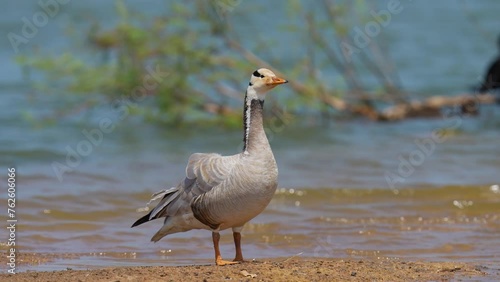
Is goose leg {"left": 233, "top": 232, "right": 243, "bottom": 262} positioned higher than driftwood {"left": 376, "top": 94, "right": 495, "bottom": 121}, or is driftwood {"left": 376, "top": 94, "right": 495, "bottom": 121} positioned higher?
driftwood {"left": 376, "top": 94, "right": 495, "bottom": 121}

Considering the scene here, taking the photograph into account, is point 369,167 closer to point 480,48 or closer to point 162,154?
point 162,154

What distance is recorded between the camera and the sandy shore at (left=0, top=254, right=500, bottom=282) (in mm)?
6703

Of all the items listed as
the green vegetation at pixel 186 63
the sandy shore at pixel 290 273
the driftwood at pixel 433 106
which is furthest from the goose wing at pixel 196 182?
the driftwood at pixel 433 106

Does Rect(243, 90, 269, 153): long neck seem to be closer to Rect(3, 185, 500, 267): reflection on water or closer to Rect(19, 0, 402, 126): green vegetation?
Rect(3, 185, 500, 267): reflection on water

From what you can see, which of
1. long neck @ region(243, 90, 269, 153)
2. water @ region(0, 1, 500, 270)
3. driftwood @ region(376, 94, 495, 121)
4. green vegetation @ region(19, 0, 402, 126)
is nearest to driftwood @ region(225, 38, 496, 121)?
driftwood @ region(376, 94, 495, 121)

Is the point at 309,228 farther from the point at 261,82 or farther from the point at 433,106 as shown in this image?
the point at 433,106

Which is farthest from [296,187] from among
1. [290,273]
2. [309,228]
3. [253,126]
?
[290,273]

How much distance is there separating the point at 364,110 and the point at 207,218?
386 inches

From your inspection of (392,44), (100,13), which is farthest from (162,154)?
(100,13)

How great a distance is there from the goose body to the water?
849 millimetres

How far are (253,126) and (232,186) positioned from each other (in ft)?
1.86

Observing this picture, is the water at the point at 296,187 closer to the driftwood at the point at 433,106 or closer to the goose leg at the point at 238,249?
the driftwood at the point at 433,106

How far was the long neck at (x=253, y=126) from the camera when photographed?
23.4 ft

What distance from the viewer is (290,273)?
6.77m
